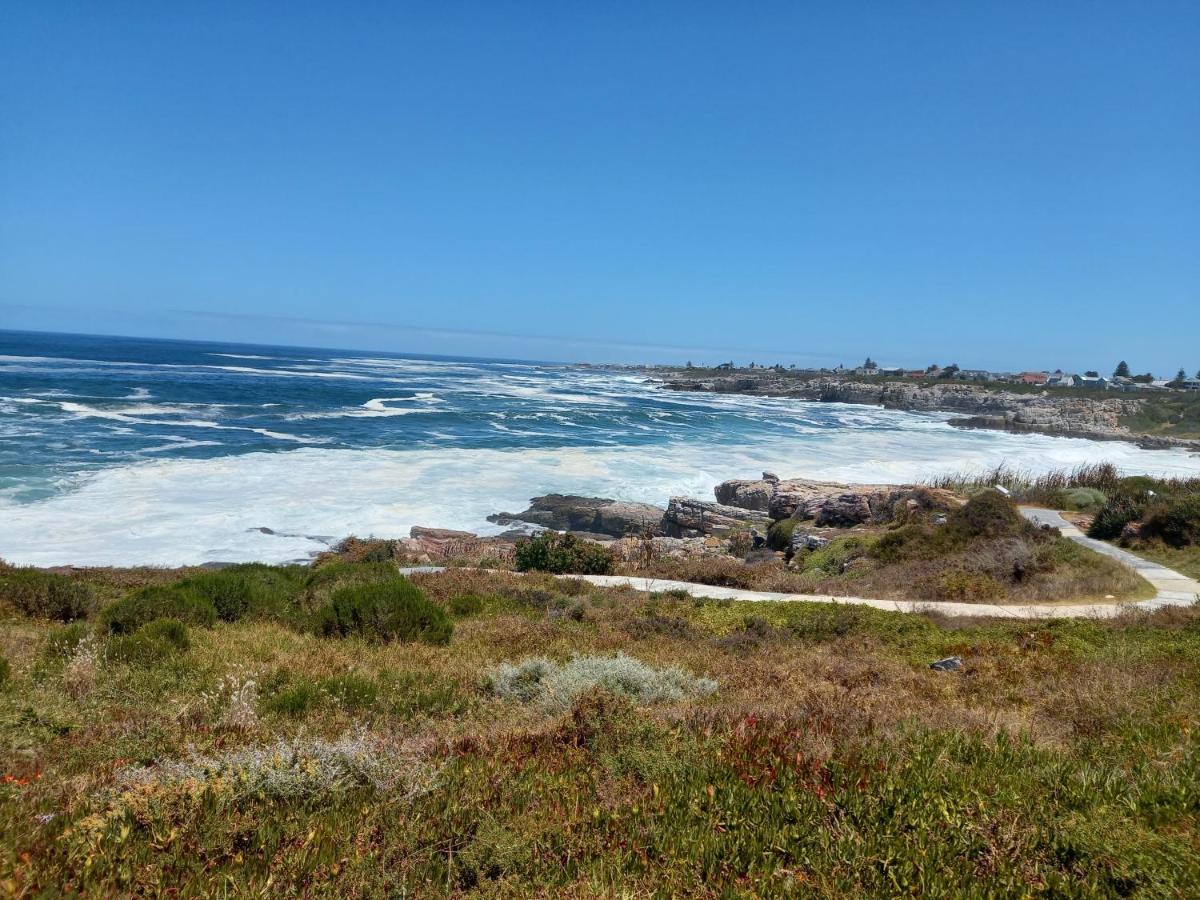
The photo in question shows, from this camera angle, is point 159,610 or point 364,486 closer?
point 159,610

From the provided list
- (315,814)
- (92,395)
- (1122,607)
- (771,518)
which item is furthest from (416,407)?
(315,814)

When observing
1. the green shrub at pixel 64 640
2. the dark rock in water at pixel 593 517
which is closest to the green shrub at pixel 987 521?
the dark rock in water at pixel 593 517

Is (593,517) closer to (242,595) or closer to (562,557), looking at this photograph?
(562,557)

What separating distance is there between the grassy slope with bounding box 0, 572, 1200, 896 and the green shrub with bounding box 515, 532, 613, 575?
33.4ft

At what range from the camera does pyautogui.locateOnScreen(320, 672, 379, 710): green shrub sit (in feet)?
19.9

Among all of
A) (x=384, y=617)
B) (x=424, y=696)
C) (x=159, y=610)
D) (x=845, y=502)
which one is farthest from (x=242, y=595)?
(x=845, y=502)

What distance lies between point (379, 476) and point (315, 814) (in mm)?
29137

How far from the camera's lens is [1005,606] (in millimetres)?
12508

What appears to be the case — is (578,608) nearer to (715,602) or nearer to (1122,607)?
(715,602)

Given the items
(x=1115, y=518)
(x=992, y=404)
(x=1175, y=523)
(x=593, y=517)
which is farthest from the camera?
(x=992, y=404)

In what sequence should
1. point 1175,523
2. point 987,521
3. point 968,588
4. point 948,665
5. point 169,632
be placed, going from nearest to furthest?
point 169,632, point 948,665, point 968,588, point 987,521, point 1175,523

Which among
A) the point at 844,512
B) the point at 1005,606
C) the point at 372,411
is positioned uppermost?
the point at 1005,606

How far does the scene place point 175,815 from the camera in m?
3.48

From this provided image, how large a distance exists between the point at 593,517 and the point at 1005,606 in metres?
15.8
